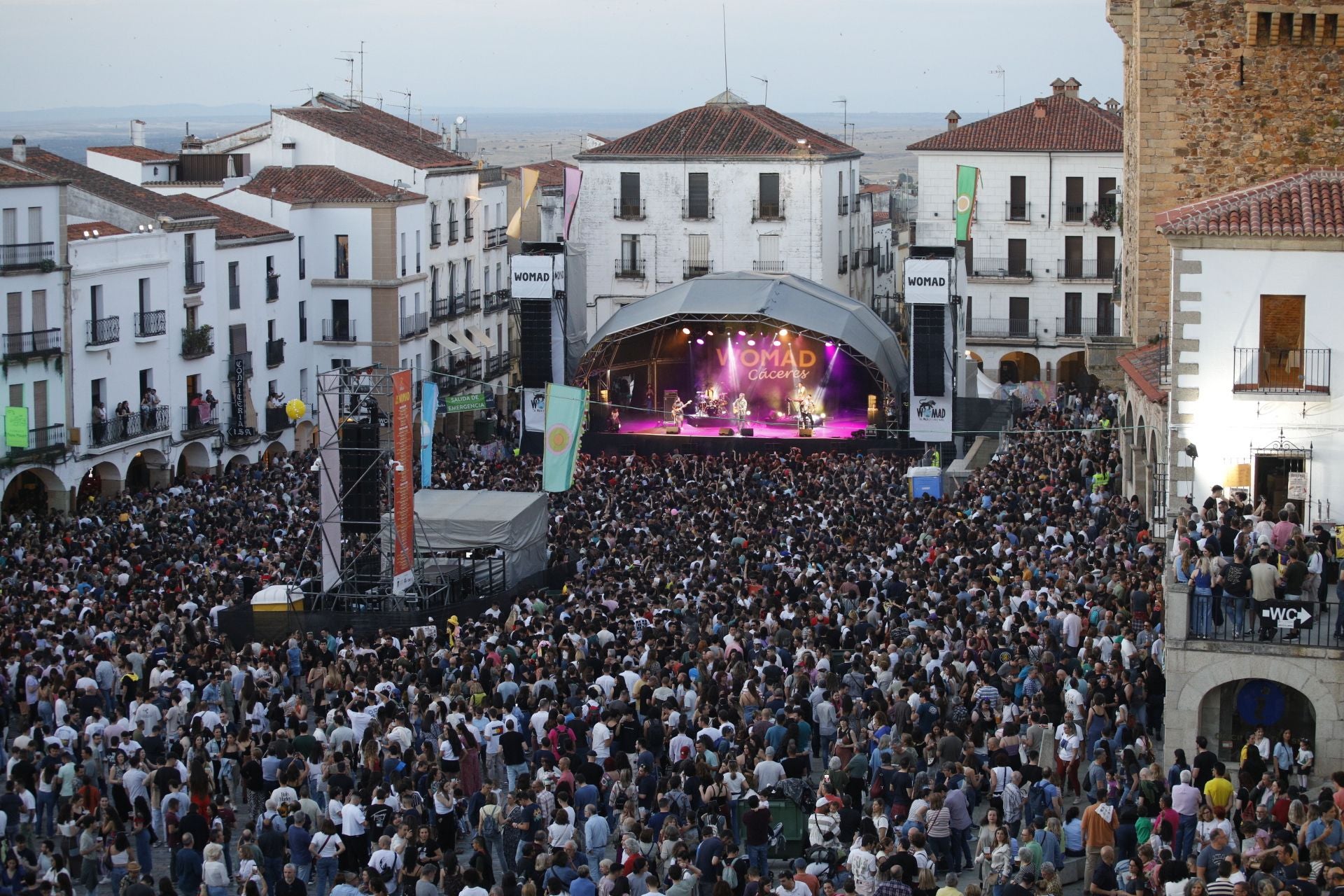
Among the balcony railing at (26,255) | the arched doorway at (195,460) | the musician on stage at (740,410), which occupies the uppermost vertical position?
the balcony railing at (26,255)

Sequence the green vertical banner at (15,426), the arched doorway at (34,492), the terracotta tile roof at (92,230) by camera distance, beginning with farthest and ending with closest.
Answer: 1. the terracotta tile roof at (92,230)
2. the arched doorway at (34,492)
3. the green vertical banner at (15,426)

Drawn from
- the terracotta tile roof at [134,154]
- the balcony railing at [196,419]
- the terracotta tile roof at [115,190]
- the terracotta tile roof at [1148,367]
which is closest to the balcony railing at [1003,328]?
the terracotta tile roof at [134,154]

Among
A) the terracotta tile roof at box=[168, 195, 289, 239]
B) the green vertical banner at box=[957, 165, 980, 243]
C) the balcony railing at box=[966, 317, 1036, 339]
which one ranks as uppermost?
the green vertical banner at box=[957, 165, 980, 243]

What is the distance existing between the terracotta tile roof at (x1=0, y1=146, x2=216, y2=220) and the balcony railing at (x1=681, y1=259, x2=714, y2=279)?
1820 centimetres

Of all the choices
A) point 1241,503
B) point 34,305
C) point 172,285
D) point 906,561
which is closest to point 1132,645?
point 1241,503

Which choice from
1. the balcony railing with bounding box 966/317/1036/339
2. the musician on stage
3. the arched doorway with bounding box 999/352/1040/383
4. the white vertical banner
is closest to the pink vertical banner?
the musician on stage

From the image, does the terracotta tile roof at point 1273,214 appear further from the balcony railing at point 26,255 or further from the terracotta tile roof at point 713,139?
the terracotta tile roof at point 713,139

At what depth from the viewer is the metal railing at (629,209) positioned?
63.0 meters

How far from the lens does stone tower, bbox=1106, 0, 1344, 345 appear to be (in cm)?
2966

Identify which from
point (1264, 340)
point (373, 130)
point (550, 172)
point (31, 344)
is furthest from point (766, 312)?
point (550, 172)

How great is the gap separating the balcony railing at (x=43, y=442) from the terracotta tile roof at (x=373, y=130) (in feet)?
61.2

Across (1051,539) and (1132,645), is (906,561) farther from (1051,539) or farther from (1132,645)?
(1132,645)

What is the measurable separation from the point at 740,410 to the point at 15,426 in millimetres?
18740

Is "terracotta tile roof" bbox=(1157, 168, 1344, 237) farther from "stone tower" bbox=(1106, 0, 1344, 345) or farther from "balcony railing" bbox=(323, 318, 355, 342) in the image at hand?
"balcony railing" bbox=(323, 318, 355, 342)
